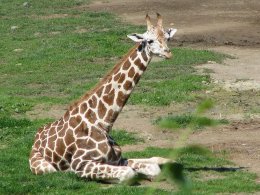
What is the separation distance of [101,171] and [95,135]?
54 cm

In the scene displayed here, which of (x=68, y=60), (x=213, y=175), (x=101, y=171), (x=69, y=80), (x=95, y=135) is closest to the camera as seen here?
(x=101, y=171)

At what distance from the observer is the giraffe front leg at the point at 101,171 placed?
8953 mm

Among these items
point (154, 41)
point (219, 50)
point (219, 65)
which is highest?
point (154, 41)

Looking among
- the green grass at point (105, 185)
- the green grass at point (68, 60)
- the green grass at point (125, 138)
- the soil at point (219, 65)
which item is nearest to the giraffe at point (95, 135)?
the green grass at point (105, 185)

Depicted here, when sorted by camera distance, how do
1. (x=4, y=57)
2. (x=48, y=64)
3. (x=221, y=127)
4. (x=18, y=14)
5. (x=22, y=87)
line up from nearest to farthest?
(x=221, y=127) < (x=22, y=87) < (x=48, y=64) < (x=4, y=57) < (x=18, y=14)

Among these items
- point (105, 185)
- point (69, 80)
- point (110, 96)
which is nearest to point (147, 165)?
point (105, 185)

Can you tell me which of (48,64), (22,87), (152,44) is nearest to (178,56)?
(48,64)

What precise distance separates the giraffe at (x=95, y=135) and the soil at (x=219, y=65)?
1.05 meters

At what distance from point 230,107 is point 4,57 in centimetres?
843

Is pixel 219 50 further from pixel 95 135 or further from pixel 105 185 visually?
pixel 105 185

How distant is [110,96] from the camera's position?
382 inches

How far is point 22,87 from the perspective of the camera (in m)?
17.1

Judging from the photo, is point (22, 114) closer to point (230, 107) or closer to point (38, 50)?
point (230, 107)

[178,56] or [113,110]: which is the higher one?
[113,110]
